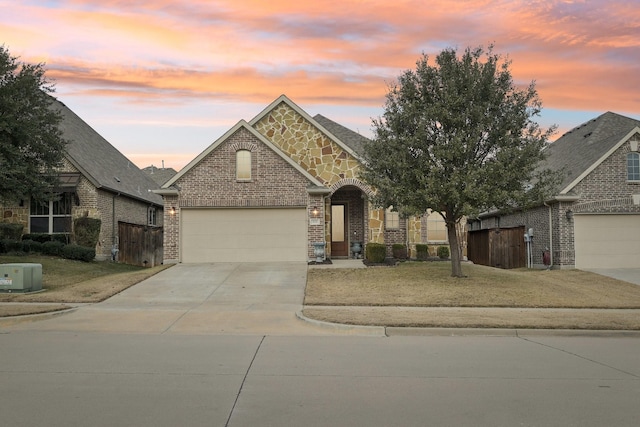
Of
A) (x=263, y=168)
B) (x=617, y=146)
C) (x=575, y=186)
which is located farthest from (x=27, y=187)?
(x=617, y=146)

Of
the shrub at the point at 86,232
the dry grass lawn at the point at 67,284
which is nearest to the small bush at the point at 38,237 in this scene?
the shrub at the point at 86,232

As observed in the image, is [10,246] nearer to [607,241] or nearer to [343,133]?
[343,133]

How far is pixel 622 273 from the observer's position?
22.9 metres

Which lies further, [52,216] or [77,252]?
[52,216]

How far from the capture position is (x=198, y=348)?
9461 millimetres

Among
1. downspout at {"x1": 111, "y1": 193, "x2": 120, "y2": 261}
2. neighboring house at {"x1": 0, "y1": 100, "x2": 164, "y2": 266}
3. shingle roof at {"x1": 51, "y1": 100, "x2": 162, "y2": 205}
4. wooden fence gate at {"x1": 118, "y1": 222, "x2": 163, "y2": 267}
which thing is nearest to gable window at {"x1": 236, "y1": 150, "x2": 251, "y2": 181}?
neighboring house at {"x1": 0, "y1": 100, "x2": 164, "y2": 266}

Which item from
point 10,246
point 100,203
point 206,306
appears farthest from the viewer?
point 100,203

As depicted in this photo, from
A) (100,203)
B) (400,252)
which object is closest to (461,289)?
(400,252)

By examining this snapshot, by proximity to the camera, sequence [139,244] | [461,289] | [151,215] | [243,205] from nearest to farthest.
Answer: [461,289], [243,205], [139,244], [151,215]

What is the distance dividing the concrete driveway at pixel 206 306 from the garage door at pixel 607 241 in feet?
38.8

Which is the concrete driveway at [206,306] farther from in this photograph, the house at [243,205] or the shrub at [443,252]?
the shrub at [443,252]

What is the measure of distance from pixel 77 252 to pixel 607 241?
22.1 m

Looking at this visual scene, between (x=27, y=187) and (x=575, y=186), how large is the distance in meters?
22.2

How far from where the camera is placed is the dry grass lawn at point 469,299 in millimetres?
12492
